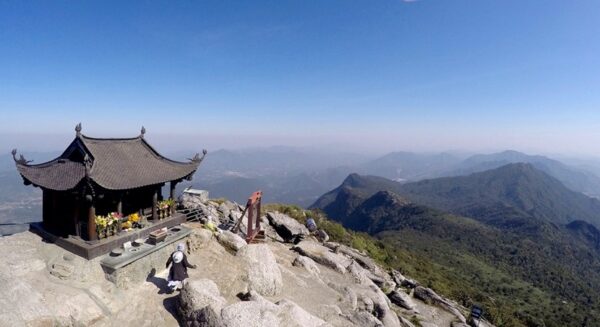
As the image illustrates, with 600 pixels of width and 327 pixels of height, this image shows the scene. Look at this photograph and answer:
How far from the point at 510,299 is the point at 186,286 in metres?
90.6

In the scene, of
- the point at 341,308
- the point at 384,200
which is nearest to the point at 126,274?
the point at 341,308

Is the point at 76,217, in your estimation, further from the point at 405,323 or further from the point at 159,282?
the point at 405,323

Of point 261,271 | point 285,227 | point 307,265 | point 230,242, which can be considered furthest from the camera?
point 285,227

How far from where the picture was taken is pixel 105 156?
20.4 m

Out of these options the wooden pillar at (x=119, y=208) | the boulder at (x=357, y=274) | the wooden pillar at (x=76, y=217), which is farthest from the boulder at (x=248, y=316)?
the boulder at (x=357, y=274)

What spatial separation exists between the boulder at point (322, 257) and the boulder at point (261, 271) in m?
8.53

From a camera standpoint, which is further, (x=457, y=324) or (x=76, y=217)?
(x=457, y=324)

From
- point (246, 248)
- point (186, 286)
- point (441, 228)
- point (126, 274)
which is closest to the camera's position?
point (186, 286)

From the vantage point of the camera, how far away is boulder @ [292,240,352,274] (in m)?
27.4

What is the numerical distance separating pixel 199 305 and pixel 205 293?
0.52 m

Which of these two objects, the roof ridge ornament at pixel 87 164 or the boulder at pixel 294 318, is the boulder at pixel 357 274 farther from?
the roof ridge ornament at pixel 87 164

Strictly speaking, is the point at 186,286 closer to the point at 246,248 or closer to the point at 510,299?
the point at 246,248

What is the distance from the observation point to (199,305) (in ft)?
45.4

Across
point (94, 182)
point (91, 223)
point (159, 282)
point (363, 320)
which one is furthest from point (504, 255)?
point (94, 182)
